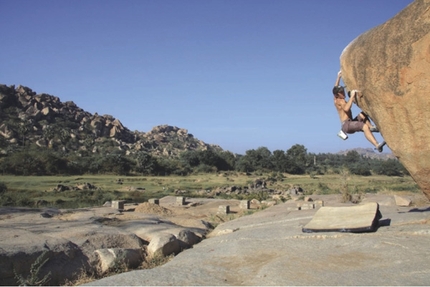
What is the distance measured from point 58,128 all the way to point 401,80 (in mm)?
89648

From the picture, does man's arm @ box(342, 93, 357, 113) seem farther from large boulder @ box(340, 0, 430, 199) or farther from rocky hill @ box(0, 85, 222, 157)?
rocky hill @ box(0, 85, 222, 157)

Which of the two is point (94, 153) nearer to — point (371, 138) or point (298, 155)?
point (298, 155)

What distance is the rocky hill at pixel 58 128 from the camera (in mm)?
77062

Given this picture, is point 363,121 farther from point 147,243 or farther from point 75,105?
point 75,105

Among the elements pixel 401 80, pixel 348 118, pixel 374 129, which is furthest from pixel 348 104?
pixel 401 80

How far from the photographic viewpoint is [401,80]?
5.29m

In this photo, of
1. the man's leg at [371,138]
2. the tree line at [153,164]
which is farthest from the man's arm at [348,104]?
the tree line at [153,164]

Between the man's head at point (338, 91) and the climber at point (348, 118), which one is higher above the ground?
the man's head at point (338, 91)

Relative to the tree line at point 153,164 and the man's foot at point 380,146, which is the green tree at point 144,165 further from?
the man's foot at point 380,146

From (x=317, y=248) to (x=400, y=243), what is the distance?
1269 mm

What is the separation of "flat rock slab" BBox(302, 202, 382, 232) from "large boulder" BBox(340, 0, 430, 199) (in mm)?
1599

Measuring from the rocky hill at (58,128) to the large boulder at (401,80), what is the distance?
224 ft

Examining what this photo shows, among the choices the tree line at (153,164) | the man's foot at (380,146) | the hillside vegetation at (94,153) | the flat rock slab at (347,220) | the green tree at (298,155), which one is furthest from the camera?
the green tree at (298,155)

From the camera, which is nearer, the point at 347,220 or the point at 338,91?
the point at 338,91
